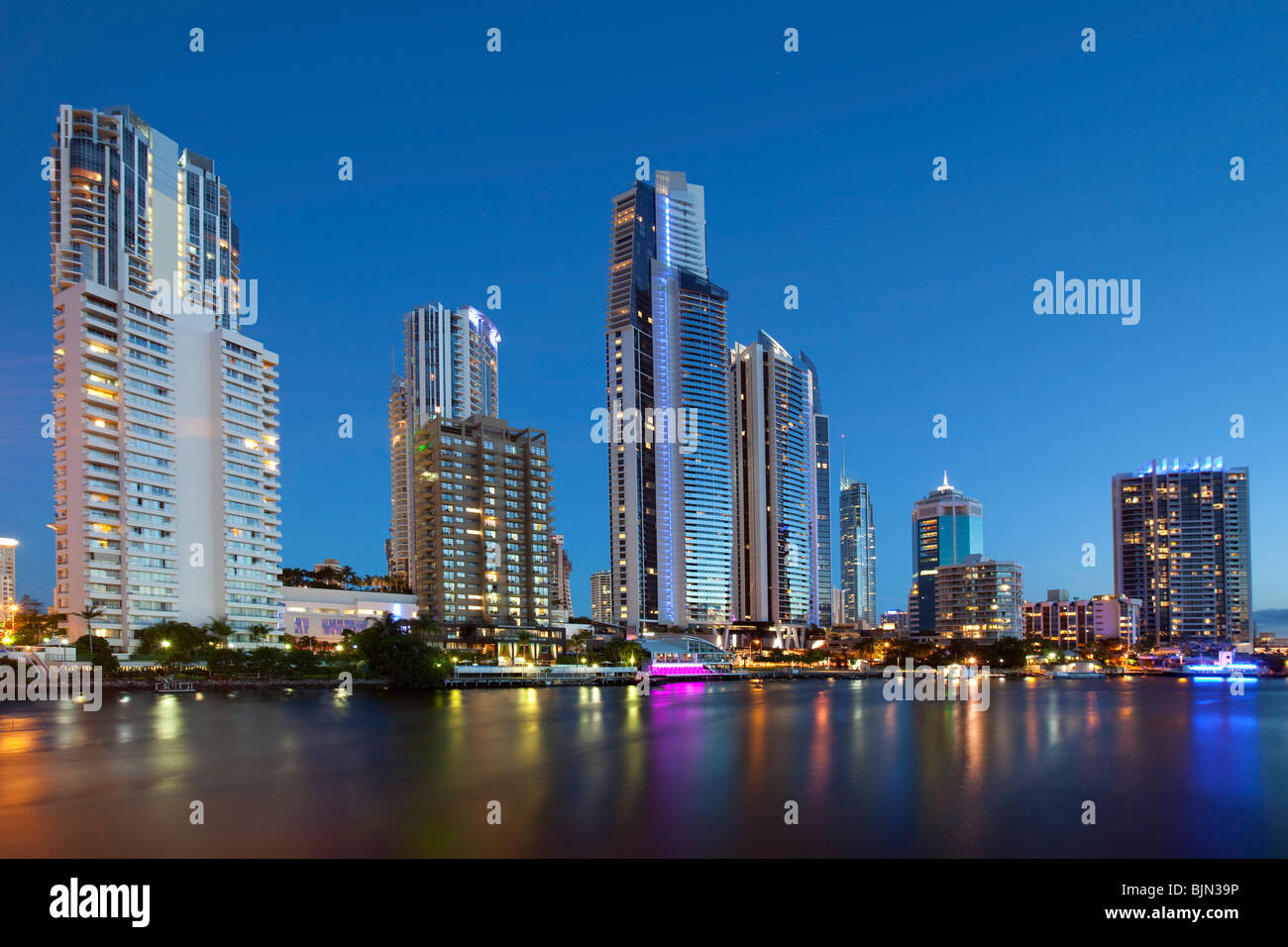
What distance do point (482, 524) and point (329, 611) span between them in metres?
29.6

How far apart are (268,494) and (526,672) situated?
41.5 meters

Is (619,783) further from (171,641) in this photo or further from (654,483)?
(654,483)

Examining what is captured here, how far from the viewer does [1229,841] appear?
33281 millimetres

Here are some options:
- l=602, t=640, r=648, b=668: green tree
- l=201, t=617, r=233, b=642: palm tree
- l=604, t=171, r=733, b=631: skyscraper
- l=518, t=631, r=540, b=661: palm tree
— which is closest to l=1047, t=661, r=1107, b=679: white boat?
l=604, t=171, r=733, b=631: skyscraper

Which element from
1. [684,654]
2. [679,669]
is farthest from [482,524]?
[684,654]

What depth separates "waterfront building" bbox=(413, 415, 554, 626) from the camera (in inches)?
5807

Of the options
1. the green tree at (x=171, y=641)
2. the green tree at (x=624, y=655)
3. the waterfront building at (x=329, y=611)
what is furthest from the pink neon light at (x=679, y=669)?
the green tree at (x=171, y=641)

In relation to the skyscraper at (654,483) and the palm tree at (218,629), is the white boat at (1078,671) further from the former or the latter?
the palm tree at (218,629)

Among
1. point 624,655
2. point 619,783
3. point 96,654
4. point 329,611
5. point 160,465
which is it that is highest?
point 160,465

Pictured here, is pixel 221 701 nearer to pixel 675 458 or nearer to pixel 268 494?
pixel 268 494

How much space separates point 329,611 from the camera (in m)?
134

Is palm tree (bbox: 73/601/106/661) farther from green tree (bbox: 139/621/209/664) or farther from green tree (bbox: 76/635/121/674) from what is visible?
green tree (bbox: 139/621/209/664)

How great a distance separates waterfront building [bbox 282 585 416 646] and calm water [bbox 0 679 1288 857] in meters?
51.1
